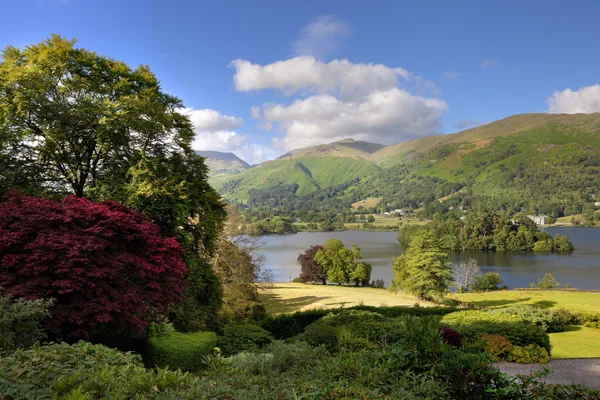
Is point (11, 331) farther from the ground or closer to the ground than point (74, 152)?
closer to the ground

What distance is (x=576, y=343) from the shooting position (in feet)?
47.3

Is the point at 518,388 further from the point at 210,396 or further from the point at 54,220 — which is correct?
the point at 54,220

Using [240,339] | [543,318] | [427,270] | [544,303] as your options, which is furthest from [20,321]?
[544,303]

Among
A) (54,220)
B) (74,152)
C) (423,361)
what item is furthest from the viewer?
(74,152)

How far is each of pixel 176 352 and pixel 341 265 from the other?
1875 inches

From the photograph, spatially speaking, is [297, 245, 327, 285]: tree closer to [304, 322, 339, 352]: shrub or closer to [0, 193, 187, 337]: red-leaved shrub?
[304, 322, 339, 352]: shrub

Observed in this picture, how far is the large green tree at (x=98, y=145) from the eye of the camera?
14305mm

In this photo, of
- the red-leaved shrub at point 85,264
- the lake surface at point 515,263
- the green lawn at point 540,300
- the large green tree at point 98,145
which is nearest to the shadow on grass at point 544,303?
the green lawn at point 540,300

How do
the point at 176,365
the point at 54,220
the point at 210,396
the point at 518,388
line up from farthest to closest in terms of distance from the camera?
the point at 176,365
the point at 54,220
the point at 518,388
the point at 210,396

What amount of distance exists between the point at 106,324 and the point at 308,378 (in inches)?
291

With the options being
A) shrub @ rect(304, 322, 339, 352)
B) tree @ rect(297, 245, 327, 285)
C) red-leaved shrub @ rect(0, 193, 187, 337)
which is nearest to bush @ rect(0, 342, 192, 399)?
red-leaved shrub @ rect(0, 193, 187, 337)

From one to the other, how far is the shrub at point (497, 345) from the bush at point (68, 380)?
10.8 meters

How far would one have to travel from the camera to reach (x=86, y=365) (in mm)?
4484

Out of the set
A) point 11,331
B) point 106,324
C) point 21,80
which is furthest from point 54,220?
point 21,80
